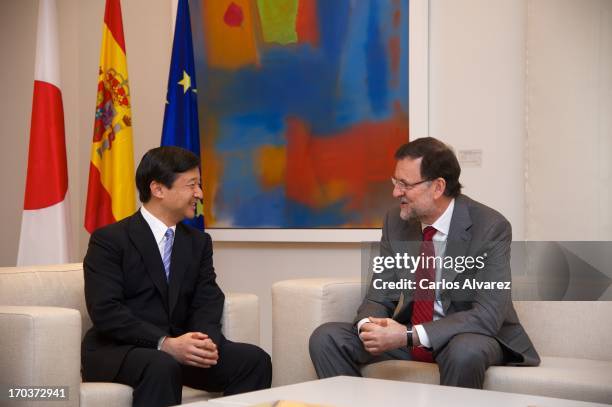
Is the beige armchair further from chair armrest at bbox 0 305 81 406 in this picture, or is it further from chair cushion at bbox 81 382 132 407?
chair armrest at bbox 0 305 81 406

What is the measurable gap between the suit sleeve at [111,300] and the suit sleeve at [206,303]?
19 cm

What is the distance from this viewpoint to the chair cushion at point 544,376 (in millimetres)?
2902

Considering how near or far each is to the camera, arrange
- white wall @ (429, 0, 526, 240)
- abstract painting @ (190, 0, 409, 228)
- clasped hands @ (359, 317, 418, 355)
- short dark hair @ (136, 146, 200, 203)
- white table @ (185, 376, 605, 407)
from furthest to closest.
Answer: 1. abstract painting @ (190, 0, 409, 228)
2. white wall @ (429, 0, 526, 240)
3. short dark hair @ (136, 146, 200, 203)
4. clasped hands @ (359, 317, 418, 355)
5. white table @ (185, 376, 605, 407)

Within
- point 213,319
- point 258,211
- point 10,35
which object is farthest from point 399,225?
point 10,35

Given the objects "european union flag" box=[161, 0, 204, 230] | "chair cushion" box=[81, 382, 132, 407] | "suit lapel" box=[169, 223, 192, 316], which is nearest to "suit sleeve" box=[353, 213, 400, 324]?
"suit lapel" box=[169, 223, 192, 316]

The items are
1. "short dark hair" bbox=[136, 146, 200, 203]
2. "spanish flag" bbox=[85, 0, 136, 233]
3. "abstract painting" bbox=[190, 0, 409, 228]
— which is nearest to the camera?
"short dark hair" bbox=[136, 146, 200, 203]

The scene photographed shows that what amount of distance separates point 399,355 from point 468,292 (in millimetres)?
397

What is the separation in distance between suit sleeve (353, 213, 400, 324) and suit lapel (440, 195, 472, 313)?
255 millimetres

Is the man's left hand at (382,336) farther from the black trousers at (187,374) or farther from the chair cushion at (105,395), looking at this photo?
the chair cushion at (105,395)

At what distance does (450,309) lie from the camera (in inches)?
135

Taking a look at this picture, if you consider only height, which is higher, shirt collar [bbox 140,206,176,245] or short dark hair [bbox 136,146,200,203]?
short dark hair [bbox 136,146,200,203]

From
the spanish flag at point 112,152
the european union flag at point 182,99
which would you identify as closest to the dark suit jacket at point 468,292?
the european union flag at point 182,99

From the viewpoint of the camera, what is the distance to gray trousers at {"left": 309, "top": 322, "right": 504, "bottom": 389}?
10.1ft

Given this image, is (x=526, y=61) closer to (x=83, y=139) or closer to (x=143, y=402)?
(x=143, y=402)
